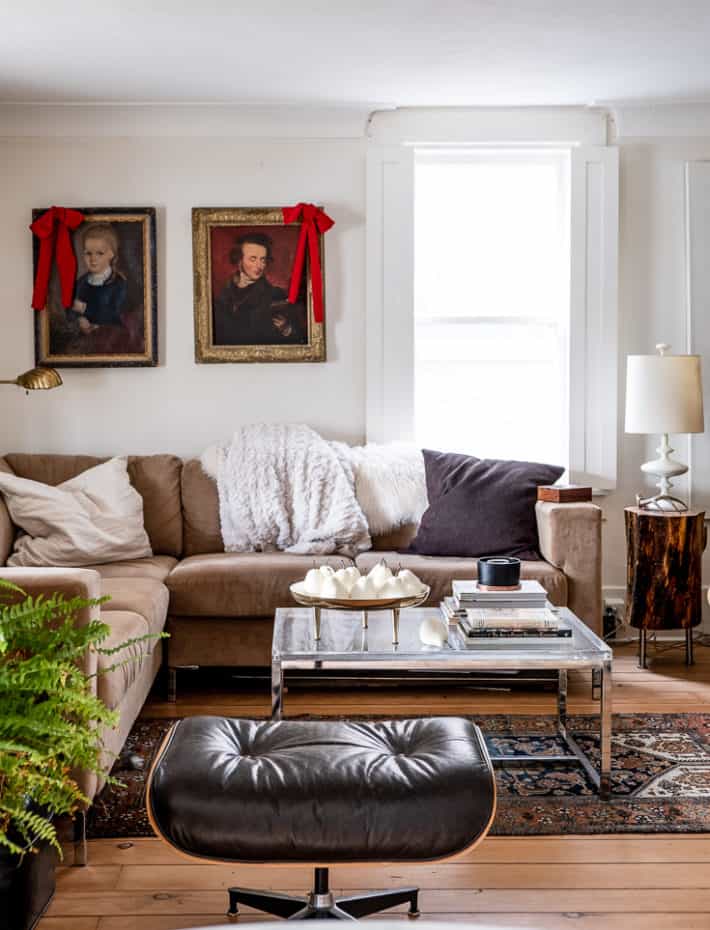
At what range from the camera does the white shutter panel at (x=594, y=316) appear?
16.0ft

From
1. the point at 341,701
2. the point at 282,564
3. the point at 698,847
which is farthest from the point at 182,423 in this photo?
the point at 698,847

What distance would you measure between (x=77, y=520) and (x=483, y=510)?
5.46 feet

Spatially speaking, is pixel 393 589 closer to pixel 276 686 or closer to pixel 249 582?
pixel 276 686

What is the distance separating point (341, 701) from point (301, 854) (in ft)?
6.21

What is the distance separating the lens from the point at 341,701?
12.4ft

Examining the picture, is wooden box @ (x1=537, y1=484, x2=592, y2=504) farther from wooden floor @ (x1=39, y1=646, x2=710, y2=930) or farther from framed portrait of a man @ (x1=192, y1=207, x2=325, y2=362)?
wooden floor @ (x1=39, y1=646, x2=710, y2=930)

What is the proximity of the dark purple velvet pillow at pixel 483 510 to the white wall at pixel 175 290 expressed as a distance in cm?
79

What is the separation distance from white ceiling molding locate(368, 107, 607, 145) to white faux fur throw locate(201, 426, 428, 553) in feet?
5.02

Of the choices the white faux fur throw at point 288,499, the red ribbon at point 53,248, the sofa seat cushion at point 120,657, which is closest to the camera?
the sofa seat cushion at point 120,657

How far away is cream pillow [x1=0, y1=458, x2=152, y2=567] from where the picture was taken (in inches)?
158

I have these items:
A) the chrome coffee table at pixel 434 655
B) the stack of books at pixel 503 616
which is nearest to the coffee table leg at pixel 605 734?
the chrome coffee table at pixel 434 655

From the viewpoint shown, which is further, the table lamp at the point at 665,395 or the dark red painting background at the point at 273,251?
the dark red painting background at the point at 273,251

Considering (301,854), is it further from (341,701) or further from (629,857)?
(341,701)

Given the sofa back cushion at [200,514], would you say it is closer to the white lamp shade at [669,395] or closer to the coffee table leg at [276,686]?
the coffee table leg at [276,686]
